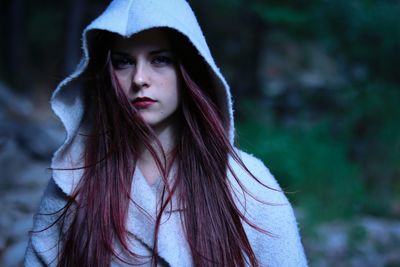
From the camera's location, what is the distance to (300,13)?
582cm

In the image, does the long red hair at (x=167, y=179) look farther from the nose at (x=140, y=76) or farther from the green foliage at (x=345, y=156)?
the green foliage at (x=345, y=156)

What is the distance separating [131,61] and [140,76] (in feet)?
0.29

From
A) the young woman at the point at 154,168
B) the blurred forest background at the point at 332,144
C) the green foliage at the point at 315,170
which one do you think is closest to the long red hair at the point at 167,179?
the young woman at the point at 154,168

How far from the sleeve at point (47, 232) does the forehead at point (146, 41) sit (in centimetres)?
54

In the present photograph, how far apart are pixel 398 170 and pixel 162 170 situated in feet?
15.1

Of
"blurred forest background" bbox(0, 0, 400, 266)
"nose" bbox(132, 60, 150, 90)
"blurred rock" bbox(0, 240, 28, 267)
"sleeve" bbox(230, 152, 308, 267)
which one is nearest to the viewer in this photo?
"nose" bbox(132, 60, 150, 90)

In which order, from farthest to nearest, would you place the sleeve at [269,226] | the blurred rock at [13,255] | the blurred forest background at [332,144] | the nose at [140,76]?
the blurred forest background at [332,144], the blurred rock at [13,255], the sleeve at [269,226], the nose at [140,76]

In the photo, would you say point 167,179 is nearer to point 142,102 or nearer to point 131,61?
point 142,102

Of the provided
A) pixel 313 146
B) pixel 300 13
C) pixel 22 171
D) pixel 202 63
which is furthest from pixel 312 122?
pixel 202 63

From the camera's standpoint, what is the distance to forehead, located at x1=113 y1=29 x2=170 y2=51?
1534 millimetres

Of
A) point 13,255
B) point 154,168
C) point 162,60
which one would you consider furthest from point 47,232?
point 13,255

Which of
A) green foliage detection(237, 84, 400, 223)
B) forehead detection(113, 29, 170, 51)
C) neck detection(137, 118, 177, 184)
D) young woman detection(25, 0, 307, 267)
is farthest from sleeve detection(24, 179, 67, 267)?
green foliage detection(237, 84, 400, 223)

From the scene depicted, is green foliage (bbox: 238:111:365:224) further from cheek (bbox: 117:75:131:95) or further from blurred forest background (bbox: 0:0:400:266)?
cheek (bbox: 117:75:131:95)

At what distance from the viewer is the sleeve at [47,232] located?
1685mm
